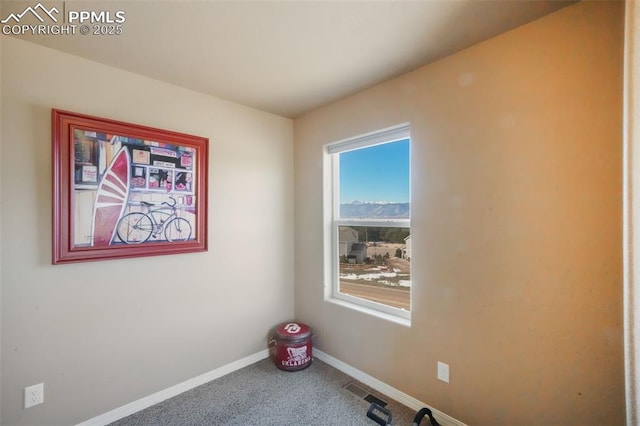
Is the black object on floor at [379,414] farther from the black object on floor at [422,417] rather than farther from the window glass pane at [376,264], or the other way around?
the window glass pane at [376,264]

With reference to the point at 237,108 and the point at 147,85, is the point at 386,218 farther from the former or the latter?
the point at 147,85

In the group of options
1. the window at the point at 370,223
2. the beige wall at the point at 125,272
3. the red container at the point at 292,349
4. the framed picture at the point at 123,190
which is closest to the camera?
the beige wall at the point at 125,272

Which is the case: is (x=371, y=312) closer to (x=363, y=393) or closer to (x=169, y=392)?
(x=363, y=393)

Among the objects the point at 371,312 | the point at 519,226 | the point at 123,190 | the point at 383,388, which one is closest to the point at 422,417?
the point at 383,388

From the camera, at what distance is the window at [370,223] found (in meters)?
2.24

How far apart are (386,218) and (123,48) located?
2.19 m

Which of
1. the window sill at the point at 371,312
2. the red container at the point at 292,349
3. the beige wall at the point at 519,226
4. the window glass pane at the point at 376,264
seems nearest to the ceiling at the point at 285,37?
the beige wall at the point at 519,226

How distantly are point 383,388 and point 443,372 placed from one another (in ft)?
1.83

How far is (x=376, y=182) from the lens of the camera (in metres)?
2.45

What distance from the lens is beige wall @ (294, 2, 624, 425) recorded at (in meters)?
1.32

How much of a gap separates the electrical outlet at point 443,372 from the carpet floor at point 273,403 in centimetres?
36

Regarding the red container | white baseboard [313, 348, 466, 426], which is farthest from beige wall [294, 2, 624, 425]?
the red container

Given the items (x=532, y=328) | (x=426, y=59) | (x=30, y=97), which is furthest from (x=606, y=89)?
(x=30, y=97)

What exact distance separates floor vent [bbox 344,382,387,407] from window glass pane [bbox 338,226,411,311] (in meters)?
0.70
